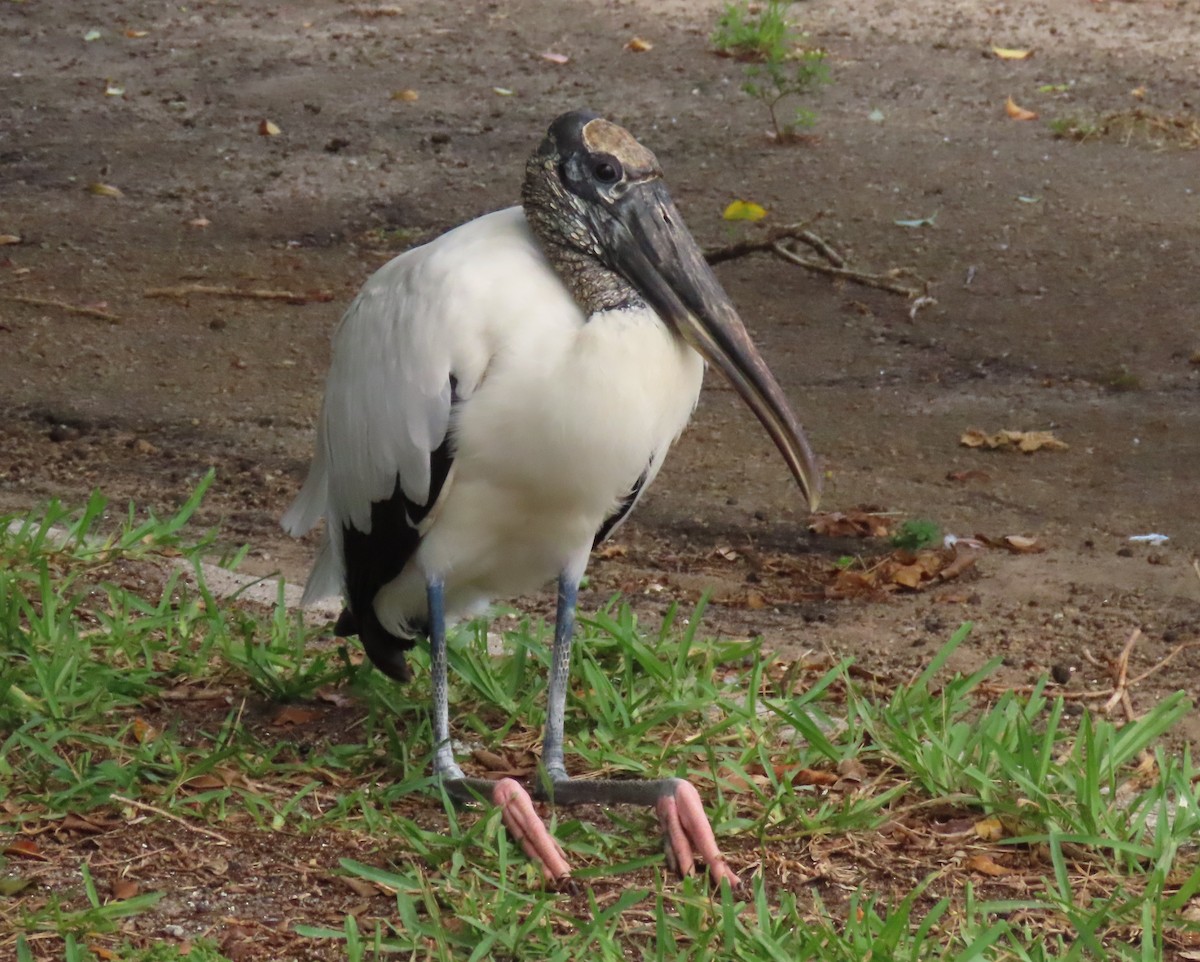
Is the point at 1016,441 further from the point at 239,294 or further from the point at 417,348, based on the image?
the point at 417,348

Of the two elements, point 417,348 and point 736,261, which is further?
point 736,261

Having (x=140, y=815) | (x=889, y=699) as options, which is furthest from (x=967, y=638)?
(x=140, y=815)

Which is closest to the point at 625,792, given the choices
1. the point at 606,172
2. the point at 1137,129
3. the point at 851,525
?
the point at 606,172

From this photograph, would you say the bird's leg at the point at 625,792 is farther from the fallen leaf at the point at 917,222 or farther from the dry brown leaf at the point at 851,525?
the fallen leaf at the point at 917,222

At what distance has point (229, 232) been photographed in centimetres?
753

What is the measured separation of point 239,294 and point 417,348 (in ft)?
12.9

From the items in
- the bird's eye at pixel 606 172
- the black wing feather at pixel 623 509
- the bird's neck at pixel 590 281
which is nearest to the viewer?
the bird's neck at pixel 590 281

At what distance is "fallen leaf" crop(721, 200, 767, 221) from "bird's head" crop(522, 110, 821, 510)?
4481 millimetres

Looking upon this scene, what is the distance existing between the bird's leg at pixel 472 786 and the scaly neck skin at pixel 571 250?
0.65 m

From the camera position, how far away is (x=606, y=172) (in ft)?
10.5

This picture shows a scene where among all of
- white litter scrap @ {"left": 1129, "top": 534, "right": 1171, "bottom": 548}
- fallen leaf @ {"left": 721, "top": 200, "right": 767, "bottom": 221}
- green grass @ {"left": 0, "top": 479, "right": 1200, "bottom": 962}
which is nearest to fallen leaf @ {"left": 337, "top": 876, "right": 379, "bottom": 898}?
green grass @ {"left": 0, "top": 479, "right": 1200, "bottom": 962}

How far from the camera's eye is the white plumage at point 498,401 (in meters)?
2.99

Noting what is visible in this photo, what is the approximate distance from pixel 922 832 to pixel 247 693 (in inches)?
57.6

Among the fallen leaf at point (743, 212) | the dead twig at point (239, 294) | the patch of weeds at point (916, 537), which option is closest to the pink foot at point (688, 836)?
the patch of weeds at point (916, 537)
